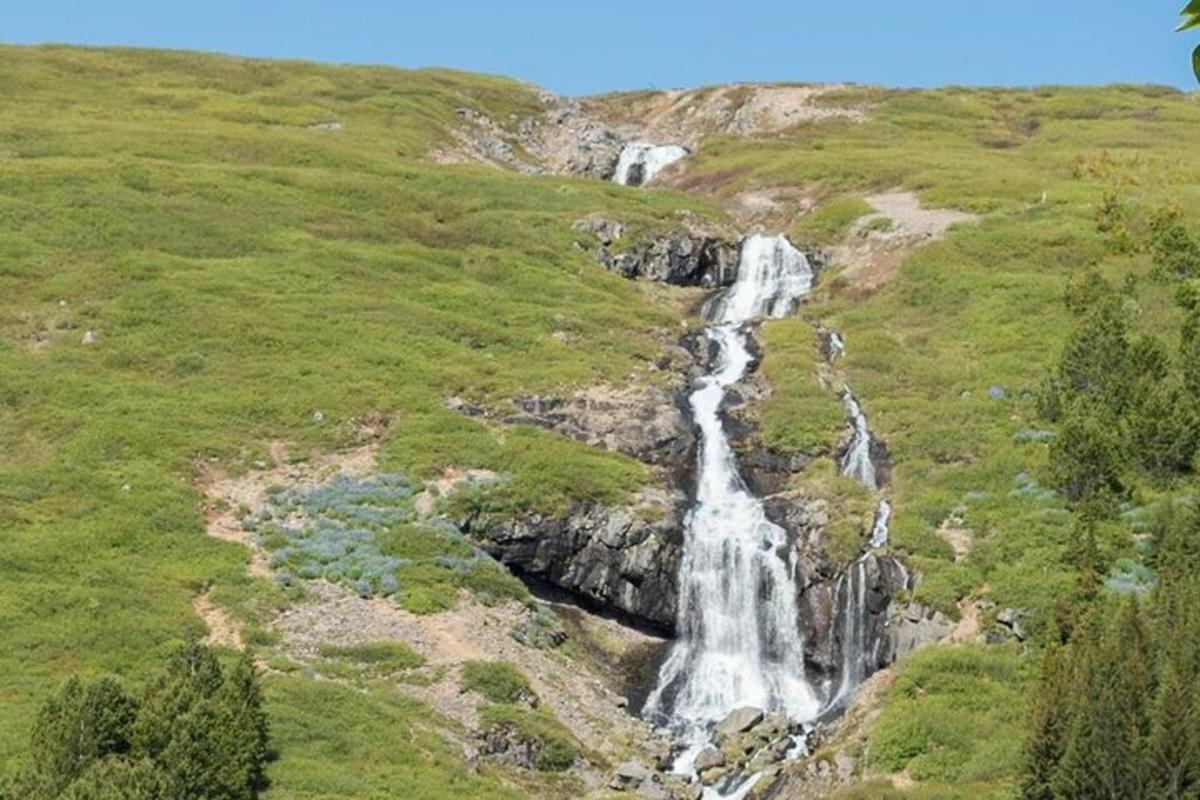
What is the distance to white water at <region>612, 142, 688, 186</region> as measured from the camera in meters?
119

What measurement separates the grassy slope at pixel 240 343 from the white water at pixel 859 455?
899 centimetres

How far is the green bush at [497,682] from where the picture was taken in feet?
141

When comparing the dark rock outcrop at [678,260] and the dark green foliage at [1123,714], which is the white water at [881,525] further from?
the dark rock outcrop at [678,260]

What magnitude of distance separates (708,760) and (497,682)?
21.6 feet

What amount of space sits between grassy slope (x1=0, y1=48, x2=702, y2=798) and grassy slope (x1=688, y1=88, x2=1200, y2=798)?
1060 cm

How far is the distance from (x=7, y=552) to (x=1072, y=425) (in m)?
35.5

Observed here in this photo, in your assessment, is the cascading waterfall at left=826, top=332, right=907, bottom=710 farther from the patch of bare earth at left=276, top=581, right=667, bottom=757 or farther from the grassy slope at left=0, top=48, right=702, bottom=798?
the grassy slope at left=0, top=48, right=702, bottom=798

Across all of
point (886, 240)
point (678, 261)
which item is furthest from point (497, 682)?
point (886, 240)

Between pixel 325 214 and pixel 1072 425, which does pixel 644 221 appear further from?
pixel 1072 425

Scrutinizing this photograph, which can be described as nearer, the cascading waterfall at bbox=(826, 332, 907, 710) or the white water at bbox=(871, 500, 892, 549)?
the cascading waterfall at bbox=(826, 332, 907, 710)

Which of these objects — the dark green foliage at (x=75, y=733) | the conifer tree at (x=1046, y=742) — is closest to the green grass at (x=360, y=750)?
the dark green foliage at (x=75, y=733)

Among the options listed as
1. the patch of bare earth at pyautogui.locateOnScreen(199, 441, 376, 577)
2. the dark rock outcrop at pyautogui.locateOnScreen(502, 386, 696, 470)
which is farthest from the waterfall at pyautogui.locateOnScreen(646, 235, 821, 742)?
the patch of bare earth at pyautogui.locateOnScreen(199, 441, 376, 577)

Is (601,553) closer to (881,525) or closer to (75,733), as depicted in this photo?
(881,525)

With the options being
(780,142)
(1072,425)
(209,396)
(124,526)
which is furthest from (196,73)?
(1072,425)
